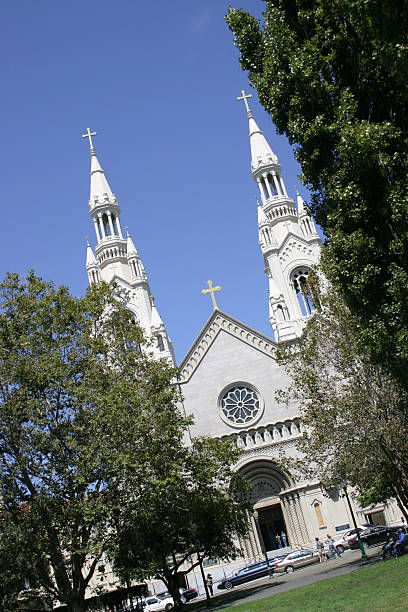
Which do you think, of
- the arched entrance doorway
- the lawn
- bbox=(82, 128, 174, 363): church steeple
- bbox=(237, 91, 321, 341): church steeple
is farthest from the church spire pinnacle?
the lawn

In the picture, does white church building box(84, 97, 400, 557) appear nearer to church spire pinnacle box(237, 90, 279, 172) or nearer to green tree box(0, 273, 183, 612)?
church spire pinnacle box(237, 90, 279, 172)

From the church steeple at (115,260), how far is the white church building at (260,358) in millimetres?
84

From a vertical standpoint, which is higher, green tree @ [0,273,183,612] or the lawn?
green tree @ [0,273,183,612]

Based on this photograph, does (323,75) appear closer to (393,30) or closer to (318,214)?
(318,214)

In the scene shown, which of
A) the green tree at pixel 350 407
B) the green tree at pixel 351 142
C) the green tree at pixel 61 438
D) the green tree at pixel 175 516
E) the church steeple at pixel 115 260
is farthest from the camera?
the church steeple at pixel 115 260

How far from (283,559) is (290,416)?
11.3 meters

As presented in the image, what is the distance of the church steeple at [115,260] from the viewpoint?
168 feet

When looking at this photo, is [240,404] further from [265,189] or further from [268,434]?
[265,189]

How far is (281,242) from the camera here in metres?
51.7

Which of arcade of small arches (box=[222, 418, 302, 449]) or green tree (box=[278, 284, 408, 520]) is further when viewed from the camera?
arcade of small arches (box=[222, 418, 302, 449])

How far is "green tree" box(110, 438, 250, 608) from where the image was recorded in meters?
22.5

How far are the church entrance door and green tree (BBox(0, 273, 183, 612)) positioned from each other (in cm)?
2233

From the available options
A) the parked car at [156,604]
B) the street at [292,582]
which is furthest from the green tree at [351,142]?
the parked car at [156,604]

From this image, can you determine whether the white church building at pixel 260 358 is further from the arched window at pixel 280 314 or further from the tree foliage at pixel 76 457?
the tree foliage at pixel 76 457
